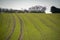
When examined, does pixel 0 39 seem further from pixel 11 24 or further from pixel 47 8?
pixel 47 8

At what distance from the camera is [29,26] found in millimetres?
1472

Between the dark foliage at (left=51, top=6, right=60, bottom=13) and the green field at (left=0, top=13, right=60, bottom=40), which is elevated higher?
the dark foliage at (left=51, top=6, right=60, bottom=13)

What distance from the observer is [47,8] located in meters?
1.52

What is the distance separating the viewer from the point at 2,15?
1470 mm

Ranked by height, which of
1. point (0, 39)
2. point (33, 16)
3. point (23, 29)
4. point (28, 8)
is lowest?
point (0, 39)

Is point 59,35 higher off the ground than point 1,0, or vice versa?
point 1,0

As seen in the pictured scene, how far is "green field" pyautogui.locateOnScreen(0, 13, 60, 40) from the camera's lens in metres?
1.41

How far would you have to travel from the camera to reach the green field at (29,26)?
1413 mm

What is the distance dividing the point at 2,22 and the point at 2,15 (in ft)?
0.28

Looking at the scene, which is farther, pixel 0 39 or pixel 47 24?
pixel 47 24

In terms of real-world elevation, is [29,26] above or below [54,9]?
below

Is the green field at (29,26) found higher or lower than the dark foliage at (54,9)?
lower

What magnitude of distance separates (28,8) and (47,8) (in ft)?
0.79

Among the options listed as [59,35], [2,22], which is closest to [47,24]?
[59,35]
